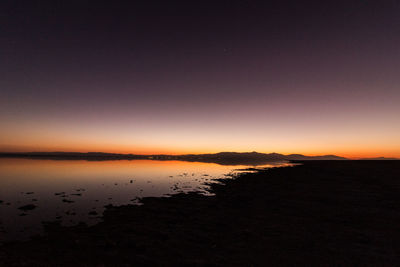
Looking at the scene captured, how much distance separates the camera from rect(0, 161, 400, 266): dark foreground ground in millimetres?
10383

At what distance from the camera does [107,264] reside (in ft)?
32.8

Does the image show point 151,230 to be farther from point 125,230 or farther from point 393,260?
point 393,260

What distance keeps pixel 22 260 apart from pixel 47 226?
20.4ft

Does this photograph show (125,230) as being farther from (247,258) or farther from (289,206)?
(289,206)

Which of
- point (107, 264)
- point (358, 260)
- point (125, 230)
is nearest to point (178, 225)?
point (125, 230)

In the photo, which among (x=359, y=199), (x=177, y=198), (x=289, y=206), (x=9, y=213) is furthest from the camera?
(x=177, y=198)

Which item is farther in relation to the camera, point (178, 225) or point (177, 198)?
point (177, 198)

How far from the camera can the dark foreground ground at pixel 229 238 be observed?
1038 cm

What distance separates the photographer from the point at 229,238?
1309 centimetres

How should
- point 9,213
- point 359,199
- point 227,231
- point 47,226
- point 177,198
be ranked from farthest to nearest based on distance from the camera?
point 177,198, point 359,199, point 9,213, point 47,226, point 227,231

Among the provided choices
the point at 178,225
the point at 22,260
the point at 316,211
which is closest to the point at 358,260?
the point at 316,211

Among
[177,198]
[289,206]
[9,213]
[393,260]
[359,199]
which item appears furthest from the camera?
[177,198]

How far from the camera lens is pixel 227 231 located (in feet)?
47.1

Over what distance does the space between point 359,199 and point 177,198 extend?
19.9m
